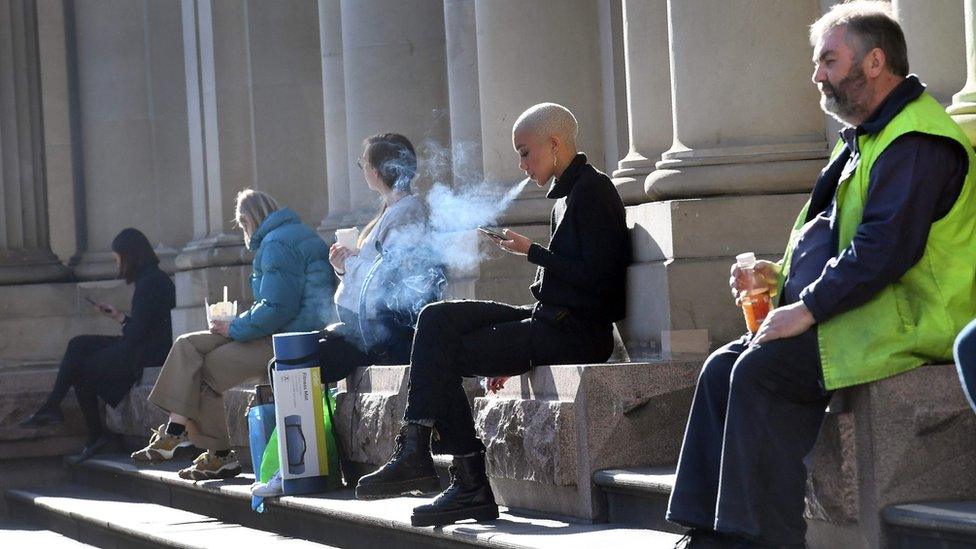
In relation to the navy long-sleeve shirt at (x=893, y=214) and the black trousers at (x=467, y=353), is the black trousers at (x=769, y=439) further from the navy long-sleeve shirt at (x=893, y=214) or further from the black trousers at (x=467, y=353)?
the black trousers at (x=467, y=353)

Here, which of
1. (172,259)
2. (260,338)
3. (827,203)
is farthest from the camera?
(172,259)

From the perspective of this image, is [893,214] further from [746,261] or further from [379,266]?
[379,266]

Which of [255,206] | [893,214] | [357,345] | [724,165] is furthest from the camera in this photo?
[255,206]

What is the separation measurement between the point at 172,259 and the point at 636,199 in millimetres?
8222

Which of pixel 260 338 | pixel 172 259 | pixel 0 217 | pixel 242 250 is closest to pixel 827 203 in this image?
pixel 260 338

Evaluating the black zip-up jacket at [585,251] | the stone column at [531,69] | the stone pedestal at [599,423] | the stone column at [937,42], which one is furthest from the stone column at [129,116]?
the stone column at [937,42]

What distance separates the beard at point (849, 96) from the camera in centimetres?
463

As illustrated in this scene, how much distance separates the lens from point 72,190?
1550 cm

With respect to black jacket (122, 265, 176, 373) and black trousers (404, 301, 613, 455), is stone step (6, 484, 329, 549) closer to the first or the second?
black jacket (122, 265, 176, 373)

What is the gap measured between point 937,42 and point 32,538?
680cm

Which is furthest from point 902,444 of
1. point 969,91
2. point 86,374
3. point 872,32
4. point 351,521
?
point 86,374

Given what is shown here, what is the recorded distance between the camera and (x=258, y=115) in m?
13.1

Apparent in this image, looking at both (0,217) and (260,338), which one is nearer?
(260,338)

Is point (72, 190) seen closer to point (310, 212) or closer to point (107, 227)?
point (107, 227)
